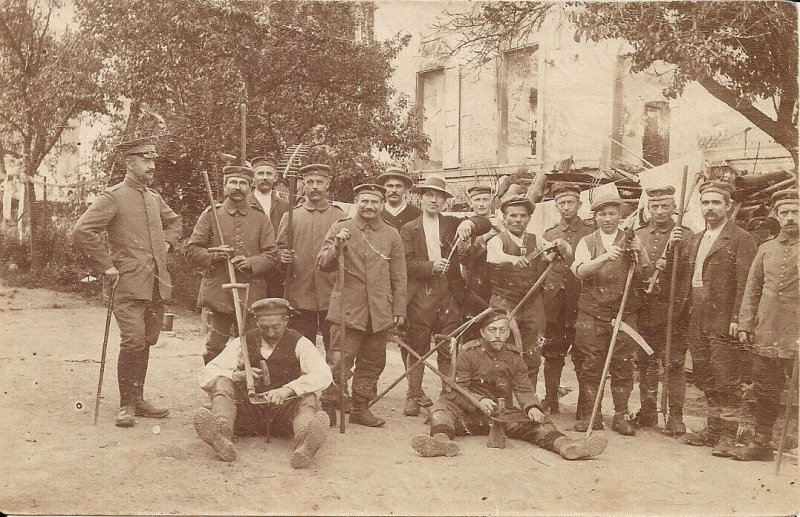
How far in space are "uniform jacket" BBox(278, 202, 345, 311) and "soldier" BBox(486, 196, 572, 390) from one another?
51.9 inches

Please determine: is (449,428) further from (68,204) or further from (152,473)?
(68,204)

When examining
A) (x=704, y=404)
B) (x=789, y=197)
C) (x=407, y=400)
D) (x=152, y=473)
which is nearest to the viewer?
(x=152, y=473)

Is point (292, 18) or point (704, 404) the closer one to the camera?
point (292, 18)

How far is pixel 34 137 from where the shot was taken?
5.87 m

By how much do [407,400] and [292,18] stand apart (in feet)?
10.6

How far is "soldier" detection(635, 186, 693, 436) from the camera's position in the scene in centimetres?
542

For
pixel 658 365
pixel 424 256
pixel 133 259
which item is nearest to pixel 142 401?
pixel 133 259

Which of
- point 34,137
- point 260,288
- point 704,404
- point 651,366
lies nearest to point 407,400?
point 260,288

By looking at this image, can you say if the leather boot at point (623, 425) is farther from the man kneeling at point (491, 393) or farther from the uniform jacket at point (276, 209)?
the uniform jacket at point (276, 209)

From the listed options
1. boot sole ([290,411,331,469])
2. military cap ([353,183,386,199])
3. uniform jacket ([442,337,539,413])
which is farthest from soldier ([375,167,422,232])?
boot sole ([290,411,331,469])

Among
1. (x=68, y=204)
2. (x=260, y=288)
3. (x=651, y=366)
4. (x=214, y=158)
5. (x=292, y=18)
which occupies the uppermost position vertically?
(x=292, y=18)

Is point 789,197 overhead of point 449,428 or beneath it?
overhead

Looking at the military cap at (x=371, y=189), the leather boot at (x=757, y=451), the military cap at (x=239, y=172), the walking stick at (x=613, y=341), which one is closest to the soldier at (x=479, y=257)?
the military cap at (x=371, y=189)

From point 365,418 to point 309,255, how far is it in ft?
4.52
